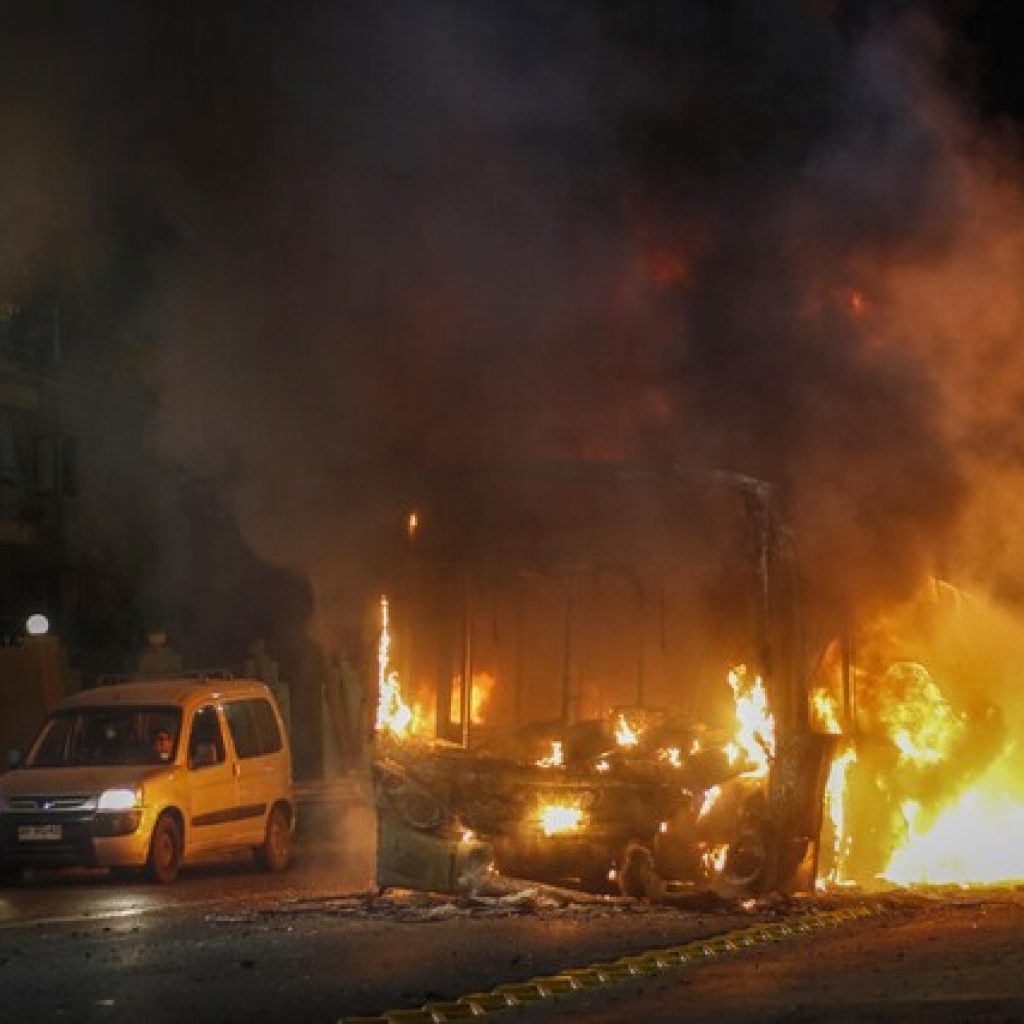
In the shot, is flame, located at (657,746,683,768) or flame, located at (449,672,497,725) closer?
flame, located at (657,746,683,768)

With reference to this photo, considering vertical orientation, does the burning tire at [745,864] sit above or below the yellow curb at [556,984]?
above

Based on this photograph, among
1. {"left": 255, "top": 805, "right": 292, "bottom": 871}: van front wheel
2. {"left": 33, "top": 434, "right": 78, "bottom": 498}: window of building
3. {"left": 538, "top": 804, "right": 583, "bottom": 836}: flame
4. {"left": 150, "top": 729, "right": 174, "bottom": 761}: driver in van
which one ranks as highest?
{"left": 33, "top": 434, "right": 78, "bottom": 498}: window of building

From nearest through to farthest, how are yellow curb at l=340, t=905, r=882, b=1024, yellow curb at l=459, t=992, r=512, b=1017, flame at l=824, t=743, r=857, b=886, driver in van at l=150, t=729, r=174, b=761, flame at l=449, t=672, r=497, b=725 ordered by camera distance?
yellow curb at l=340, t=905, r=882, b=1024
yellow curb at l=459, t=992, r=512, b=1017
flame at l=449, t=672, r=497, b=725
flame at l=824, t=743, r=857, b=886
driver in van at l=150, t=729, r=174, b=761

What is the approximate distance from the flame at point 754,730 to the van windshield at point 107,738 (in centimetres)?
589

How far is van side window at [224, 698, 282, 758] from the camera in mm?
17109

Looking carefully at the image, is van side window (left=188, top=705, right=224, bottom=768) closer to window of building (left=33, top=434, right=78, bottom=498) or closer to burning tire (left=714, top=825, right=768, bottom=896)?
burning tire (left=714, top=825, right=768, bottom=896)

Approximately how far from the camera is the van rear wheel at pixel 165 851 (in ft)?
51.2

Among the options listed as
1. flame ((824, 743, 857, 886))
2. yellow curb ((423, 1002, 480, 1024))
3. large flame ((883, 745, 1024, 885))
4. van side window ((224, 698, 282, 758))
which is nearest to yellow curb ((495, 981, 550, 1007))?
yellow curb ((423, 1002, 480, 1024))

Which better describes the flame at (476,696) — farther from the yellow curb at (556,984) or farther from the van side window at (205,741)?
the van side window at (205,741)

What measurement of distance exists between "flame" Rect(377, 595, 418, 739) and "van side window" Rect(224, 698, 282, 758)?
4.63m

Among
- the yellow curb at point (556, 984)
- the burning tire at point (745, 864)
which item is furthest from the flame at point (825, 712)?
the yellow curb at point (556, 984)

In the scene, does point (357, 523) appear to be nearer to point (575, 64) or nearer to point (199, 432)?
point (199, 432)

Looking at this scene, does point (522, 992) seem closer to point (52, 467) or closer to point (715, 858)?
point (715, 858)

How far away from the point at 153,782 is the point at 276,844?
1.73 meters
